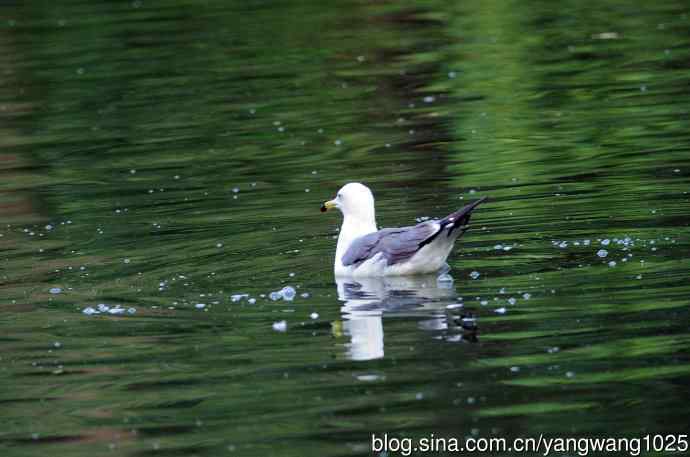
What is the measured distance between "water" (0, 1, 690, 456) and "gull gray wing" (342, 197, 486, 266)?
0.80 feet

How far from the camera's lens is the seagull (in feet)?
35.0

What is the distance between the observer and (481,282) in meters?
10.4

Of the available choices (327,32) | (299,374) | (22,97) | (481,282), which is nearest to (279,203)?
(481,282)

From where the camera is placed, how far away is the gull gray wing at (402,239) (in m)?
10.5

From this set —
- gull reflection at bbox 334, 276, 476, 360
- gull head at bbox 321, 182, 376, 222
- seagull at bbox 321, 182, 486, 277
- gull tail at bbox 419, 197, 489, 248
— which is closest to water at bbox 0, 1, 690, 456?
gull reflection at bbox 334, 276, 476, 360

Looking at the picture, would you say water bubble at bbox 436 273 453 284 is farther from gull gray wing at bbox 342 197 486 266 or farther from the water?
gull gray wing at bbox 342 197 486 266

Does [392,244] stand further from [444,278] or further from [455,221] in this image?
[455,221]

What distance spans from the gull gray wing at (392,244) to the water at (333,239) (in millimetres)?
230

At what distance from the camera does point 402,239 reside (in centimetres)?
1093

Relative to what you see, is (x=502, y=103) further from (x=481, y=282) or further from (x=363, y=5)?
(x=363, y=5)

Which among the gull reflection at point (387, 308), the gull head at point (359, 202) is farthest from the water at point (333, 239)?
the gull head at point (359, 202)

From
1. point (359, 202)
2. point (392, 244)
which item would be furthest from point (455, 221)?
point (359, 202)

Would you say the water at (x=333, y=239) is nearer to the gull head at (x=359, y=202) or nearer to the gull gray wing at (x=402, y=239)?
the gull gray wing at (x=402, y=239)

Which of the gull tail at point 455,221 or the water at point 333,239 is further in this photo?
the gull tail at point 455,221
